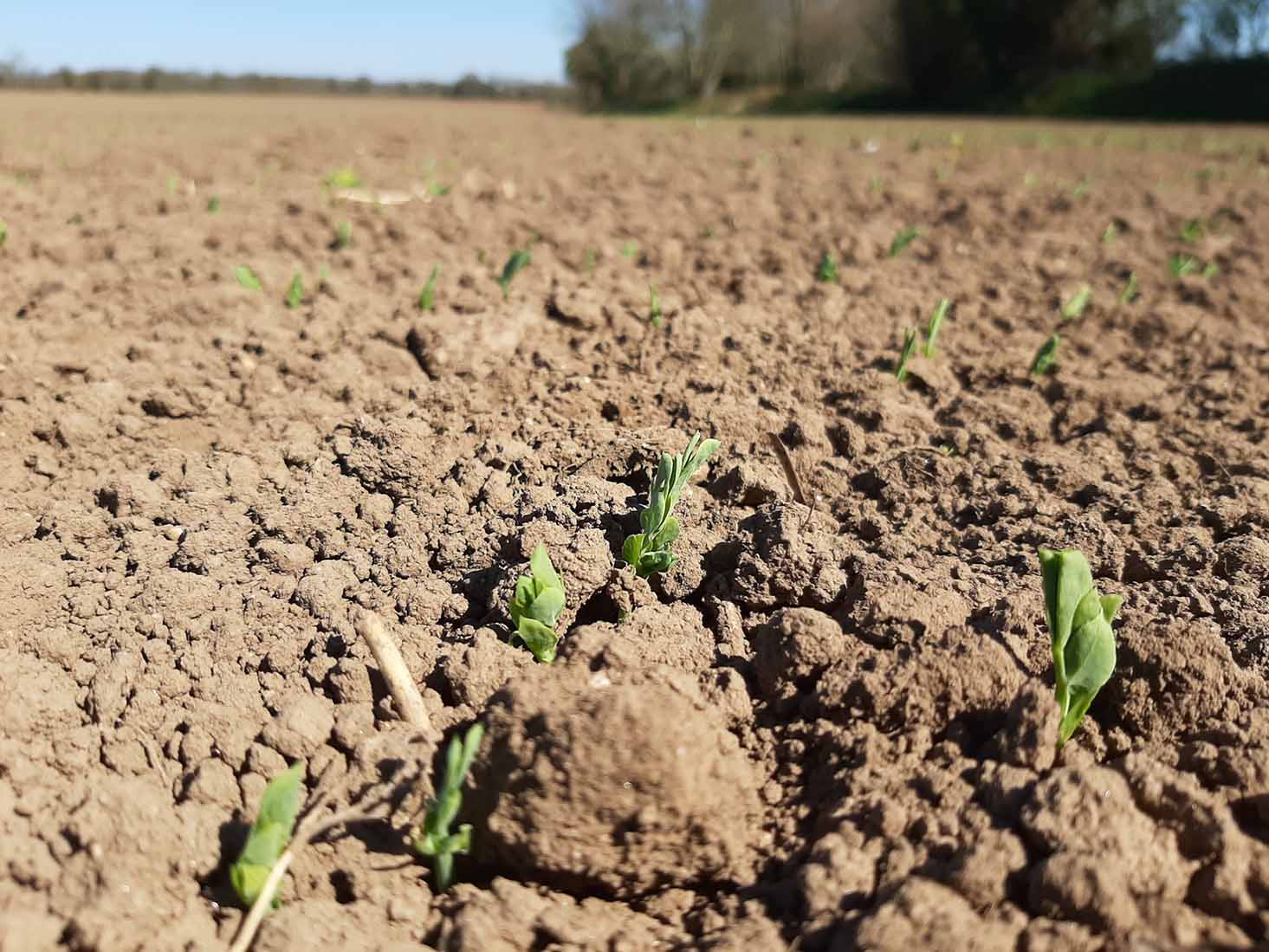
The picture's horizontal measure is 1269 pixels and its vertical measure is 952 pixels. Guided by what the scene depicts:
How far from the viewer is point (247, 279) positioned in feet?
11.8

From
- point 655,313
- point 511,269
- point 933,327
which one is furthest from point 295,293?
point 933,327

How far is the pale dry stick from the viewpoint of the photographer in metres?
1.75

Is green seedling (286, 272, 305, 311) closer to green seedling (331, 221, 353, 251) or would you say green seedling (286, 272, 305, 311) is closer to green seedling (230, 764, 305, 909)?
green seedling (331, 221, 353, 251)

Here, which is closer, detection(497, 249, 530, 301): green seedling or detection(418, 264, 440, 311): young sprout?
detection(418, 264, 440, 311): young sprout

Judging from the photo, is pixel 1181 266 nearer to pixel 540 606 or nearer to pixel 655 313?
pixel 655 313

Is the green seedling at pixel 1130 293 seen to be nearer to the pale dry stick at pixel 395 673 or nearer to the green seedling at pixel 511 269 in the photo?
the green seedling at pixel 511 269

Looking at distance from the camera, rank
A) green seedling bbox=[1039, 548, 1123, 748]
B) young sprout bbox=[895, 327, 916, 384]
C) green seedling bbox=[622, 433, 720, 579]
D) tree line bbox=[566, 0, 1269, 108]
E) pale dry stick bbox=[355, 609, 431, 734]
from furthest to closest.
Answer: tree line bbox=[566, 0, 1269, 108], young sprout bbox=[895, 327, 916, 384], green seedling bbox=[622, 433, 720, 579], pale dry stick bbox=[355, 609, 431, 734], green seedling bbox=[1039, 548, 1123, 748]

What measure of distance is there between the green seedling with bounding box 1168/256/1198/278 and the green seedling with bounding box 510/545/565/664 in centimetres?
361

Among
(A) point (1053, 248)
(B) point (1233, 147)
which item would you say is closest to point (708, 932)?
(A) point (1053, 248)

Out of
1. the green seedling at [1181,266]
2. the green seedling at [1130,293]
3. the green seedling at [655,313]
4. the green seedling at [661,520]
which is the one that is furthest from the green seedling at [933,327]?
the green seedling at [1181,266]

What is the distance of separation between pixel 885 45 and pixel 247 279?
95.4 feet

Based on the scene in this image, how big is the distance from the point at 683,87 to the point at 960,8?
13.8 m

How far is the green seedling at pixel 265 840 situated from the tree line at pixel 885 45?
93.0 ft

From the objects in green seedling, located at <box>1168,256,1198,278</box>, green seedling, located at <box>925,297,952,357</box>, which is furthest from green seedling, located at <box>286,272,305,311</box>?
green seedling, located at <box>1168,256,1198,278</box>
